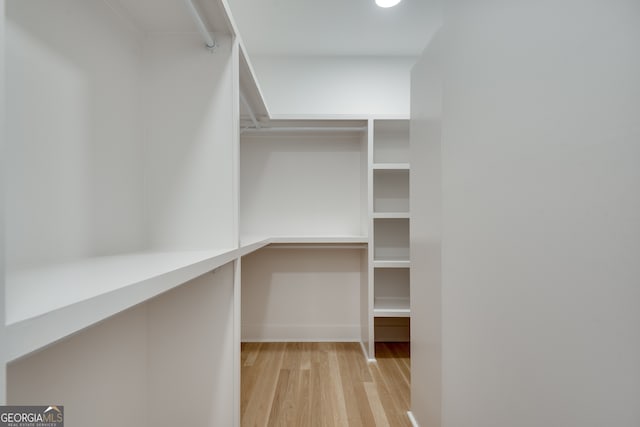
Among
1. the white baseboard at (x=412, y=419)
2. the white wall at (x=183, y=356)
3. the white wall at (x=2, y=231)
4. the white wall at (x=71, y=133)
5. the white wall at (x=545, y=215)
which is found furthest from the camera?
the white baseboard at (x=412, y=419)

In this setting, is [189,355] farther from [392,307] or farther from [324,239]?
[392,307]

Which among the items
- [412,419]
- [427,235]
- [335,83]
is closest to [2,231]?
[427,235]

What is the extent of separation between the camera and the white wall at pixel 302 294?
2.51m

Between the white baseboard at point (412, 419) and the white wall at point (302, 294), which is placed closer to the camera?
the white baseboard at point (412, 419)

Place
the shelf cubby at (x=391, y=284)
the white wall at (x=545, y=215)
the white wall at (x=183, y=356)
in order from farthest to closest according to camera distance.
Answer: the shelf cubby at (x=391, y=284)
the white wall at (x=183, y=356)
the white wall at (x=545, y=215)

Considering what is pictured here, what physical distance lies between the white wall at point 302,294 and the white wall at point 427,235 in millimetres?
1110

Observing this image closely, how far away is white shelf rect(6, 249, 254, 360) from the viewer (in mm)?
298

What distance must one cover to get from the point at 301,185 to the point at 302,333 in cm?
121

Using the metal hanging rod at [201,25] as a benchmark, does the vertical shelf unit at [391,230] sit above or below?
below

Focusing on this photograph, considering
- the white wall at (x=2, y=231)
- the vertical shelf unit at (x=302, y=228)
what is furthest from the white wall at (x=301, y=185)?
the white wall at (x=2, y=231)

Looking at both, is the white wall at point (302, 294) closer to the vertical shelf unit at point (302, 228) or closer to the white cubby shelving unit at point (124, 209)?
the vertical shelf unit at point (302, 228)

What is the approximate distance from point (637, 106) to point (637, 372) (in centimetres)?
41

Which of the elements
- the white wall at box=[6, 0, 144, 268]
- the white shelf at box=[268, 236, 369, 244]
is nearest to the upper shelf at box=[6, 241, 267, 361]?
the white wall at box=[6, 0, 144, 268]

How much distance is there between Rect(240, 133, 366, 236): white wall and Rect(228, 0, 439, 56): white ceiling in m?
0.68
